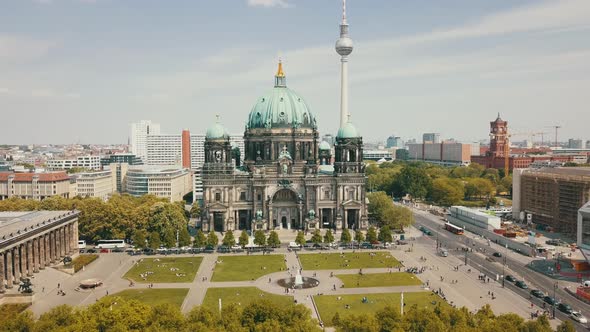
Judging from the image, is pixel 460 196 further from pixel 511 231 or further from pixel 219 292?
pixel 219 292

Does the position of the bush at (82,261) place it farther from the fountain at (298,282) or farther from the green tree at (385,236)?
the green tree at (385,236)

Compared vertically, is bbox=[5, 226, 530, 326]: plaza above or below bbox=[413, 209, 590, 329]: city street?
below

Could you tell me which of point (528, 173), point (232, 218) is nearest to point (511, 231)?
point (528, 173)

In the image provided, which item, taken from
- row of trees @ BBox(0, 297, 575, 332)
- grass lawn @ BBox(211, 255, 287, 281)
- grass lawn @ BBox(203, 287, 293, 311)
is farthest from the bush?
row of trees @ BBox(0, 297, 575, 332)

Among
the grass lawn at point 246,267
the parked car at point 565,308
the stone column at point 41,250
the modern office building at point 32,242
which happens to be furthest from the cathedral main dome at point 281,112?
the parked car at point 565,308

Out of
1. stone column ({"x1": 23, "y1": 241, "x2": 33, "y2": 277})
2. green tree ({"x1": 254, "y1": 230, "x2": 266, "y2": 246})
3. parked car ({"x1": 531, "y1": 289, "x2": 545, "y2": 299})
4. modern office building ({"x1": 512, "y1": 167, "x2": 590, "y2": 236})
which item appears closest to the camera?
parked car ({"x1": 531, "y1": 289, "x2": 545, "y2": 299})

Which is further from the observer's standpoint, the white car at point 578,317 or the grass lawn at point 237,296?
the grass lawn at point 237,296

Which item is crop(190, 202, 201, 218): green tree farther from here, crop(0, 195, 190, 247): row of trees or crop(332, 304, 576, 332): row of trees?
crop(332, 304, 576, 332): row of trees
